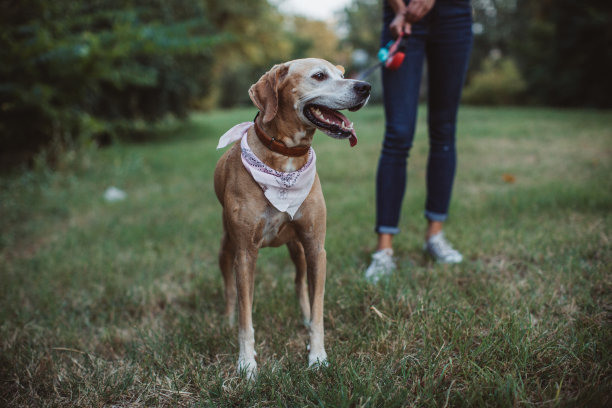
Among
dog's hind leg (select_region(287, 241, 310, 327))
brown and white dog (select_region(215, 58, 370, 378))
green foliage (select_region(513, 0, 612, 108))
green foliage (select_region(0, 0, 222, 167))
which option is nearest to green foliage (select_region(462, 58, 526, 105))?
green foliage (select_region(513, 0, 612, 108))

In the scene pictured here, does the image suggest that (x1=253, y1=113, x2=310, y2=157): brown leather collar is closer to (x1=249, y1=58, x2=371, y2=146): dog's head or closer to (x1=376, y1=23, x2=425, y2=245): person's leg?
(x1=249, y1=58, x2=371, y2=146): dog's head

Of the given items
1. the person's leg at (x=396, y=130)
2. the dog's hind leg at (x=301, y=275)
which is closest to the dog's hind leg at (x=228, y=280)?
the dog's hind leg at (x=301, y=275)

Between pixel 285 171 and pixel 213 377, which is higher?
pixel 285 171

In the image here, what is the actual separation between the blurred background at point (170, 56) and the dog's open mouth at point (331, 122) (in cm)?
451

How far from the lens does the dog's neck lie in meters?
2.14

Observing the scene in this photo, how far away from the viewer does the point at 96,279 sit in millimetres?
3480

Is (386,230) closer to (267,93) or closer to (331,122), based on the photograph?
(331,122)

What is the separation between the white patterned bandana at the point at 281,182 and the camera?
2.05 m

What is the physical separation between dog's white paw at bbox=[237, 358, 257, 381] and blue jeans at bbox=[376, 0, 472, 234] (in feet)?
4.79

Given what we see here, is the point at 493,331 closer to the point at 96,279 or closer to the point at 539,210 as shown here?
the point at 539,210

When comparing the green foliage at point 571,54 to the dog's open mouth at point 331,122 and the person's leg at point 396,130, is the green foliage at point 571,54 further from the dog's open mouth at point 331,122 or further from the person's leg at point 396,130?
the dog's open mouth at point 331,122

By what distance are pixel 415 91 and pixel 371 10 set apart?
1256 inches

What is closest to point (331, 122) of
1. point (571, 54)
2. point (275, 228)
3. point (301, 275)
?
point (275, 228)

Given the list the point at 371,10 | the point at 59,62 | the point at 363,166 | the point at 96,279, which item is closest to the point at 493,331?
the point at 96,279
